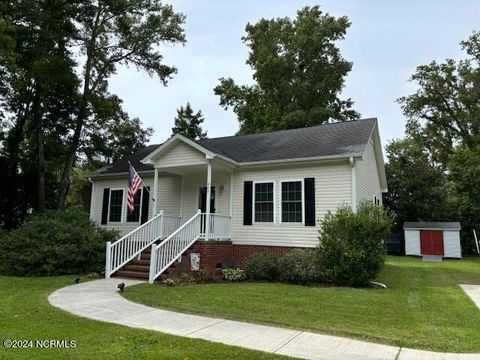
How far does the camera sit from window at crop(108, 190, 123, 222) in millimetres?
16312

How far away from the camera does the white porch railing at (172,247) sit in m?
10.2

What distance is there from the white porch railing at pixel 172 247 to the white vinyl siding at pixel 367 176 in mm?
5433

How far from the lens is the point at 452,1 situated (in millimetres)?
10938

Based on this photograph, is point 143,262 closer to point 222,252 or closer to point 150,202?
point 222,252

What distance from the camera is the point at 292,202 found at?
40.9 ft

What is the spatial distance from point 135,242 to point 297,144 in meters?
6.97

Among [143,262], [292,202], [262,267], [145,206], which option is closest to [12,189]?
[145,206]

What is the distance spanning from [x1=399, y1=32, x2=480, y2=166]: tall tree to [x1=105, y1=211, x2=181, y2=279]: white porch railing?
82.4 feet

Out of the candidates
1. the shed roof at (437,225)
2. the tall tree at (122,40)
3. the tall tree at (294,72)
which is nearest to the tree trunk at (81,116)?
the tall tree at (122,40)

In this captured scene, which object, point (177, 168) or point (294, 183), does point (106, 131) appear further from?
point (294, 183)

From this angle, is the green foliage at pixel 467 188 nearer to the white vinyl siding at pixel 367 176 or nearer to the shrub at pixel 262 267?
the white vinyl siding at pixel 367 176

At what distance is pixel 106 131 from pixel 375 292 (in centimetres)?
2323

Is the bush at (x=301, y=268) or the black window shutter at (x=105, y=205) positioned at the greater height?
the black window shutter at (x=105, y=205)

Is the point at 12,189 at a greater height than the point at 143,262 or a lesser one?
greater
